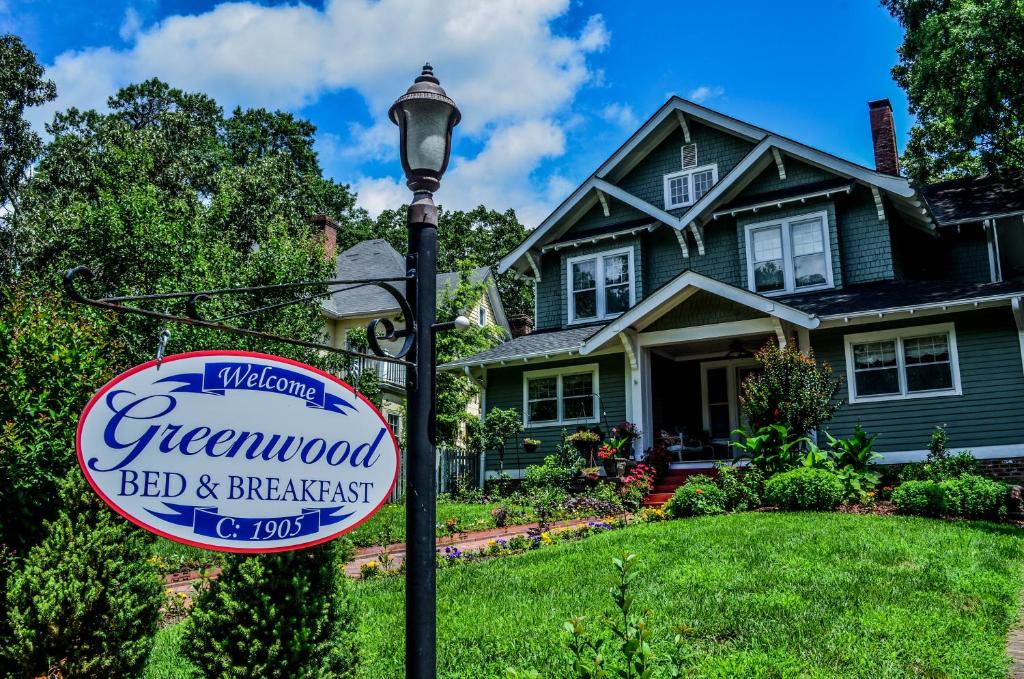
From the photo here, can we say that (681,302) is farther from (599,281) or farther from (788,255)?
(599,281)

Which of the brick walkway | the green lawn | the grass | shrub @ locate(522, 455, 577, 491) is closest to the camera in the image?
the green lawn

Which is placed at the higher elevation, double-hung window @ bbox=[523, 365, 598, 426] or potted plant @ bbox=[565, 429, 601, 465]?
double-hung window @ bbox=[523, 365, 598, 426]

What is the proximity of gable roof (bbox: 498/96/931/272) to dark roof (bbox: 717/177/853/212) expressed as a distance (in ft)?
0.53

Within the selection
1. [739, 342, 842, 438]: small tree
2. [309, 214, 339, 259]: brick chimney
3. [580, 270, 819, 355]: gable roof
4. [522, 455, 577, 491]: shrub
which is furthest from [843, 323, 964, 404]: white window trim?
[309, 214, 339, 259]: brick chimney

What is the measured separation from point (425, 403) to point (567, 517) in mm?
8950

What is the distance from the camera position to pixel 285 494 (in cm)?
282

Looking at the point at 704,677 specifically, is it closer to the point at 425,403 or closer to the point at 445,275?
the point at 425,403

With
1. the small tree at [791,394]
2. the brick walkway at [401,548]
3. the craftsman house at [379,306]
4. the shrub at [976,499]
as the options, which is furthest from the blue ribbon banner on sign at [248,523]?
the craftsman house at [379,306]

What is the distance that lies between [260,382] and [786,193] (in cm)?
1535

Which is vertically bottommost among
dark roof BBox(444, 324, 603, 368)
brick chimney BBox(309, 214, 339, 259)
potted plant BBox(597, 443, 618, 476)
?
potted plant BBox(597, 443, 618, 476)

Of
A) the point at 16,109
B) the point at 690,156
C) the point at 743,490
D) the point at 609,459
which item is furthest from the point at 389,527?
the point at 16,109

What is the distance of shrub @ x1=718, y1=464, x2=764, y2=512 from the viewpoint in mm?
10812

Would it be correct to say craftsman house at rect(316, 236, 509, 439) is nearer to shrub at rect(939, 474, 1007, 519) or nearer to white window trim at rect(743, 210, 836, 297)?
white window trim at rect(743, 210, 836, 297)

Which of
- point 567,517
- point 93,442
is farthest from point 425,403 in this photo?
point 567,517
